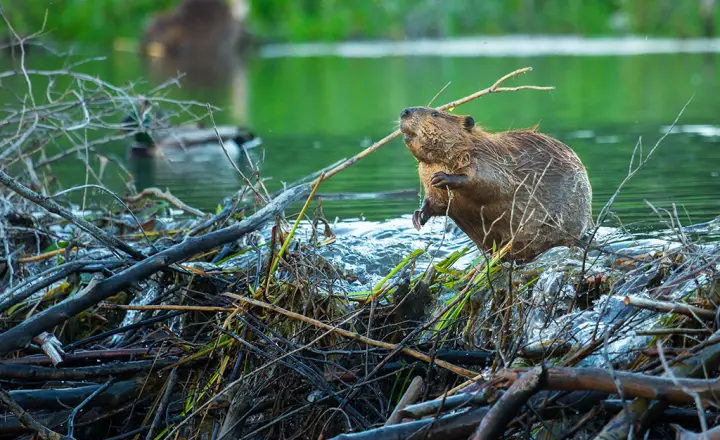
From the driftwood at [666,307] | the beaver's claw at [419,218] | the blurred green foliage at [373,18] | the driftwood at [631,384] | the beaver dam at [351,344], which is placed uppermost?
the driftwood at [666,307]

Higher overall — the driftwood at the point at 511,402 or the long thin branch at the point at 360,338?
the driftwood at the point at 511,402

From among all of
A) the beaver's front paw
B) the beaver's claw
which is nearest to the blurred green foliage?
the beaver's claw

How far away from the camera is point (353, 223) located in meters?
5.62

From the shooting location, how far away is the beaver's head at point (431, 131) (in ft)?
13.2

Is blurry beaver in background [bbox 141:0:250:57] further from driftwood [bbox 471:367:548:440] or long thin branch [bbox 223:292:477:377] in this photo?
driftwood [bbox 471:367:548:440]

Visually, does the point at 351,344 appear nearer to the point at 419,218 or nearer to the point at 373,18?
the point at 419,218

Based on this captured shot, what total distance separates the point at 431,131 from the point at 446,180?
222 millimetres

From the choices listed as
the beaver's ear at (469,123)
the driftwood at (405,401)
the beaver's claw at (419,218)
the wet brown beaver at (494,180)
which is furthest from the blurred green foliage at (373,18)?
the driftwood at (405,401)

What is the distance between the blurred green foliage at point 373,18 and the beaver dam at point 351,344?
34.6 metres

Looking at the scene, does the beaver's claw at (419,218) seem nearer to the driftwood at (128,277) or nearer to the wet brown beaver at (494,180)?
the wet brown beaver at (494,180)

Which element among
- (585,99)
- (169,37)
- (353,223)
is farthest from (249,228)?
(169,37)

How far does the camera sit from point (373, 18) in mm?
43469

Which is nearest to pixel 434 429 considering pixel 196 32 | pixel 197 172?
pixel 197 172

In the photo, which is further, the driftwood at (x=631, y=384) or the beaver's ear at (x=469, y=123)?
the beaver's ear at (x=469, y=123)
